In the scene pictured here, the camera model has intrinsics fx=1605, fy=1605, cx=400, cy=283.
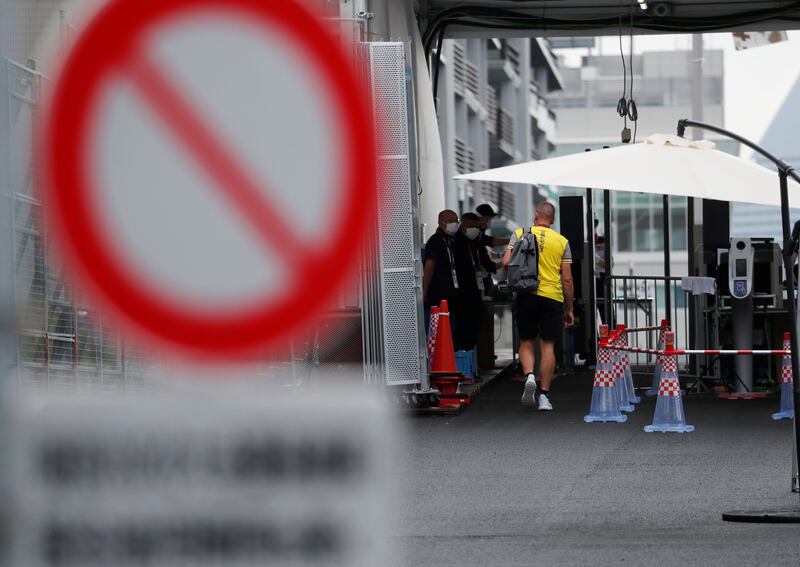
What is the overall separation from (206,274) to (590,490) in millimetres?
7040

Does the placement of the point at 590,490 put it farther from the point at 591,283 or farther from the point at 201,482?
the point at 591,283

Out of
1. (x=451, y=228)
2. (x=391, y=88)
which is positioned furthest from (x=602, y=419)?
(x=451, y=228)

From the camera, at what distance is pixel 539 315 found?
48.7ft

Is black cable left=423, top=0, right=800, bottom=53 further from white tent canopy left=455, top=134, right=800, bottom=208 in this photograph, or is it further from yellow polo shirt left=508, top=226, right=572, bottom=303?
yellow polo shirt left=508, top=226, right=572, bottom=303

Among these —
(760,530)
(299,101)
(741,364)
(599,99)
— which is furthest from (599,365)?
(599,99)

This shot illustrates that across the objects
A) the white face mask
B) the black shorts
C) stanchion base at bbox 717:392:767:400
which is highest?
the white face mask

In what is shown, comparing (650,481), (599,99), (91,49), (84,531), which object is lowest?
(650,481)

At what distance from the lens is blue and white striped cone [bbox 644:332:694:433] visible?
13.2 metres

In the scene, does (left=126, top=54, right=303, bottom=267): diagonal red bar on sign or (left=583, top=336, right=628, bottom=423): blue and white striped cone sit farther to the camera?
(left=583, top=336, right=628, bottom=423): blue and white striped cone

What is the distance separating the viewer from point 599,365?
45.9ft

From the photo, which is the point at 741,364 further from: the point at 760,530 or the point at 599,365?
the point at 760,530

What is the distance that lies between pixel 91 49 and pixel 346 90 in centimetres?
48

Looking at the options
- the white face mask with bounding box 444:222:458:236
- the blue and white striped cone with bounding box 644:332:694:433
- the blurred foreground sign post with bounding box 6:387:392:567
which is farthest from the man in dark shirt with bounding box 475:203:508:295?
the blurred foreground sign post with bounding box 6:387:392:567

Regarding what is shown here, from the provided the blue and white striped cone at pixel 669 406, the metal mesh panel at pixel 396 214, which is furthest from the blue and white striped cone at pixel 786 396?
the metal mesh panel at pixel 396 214
